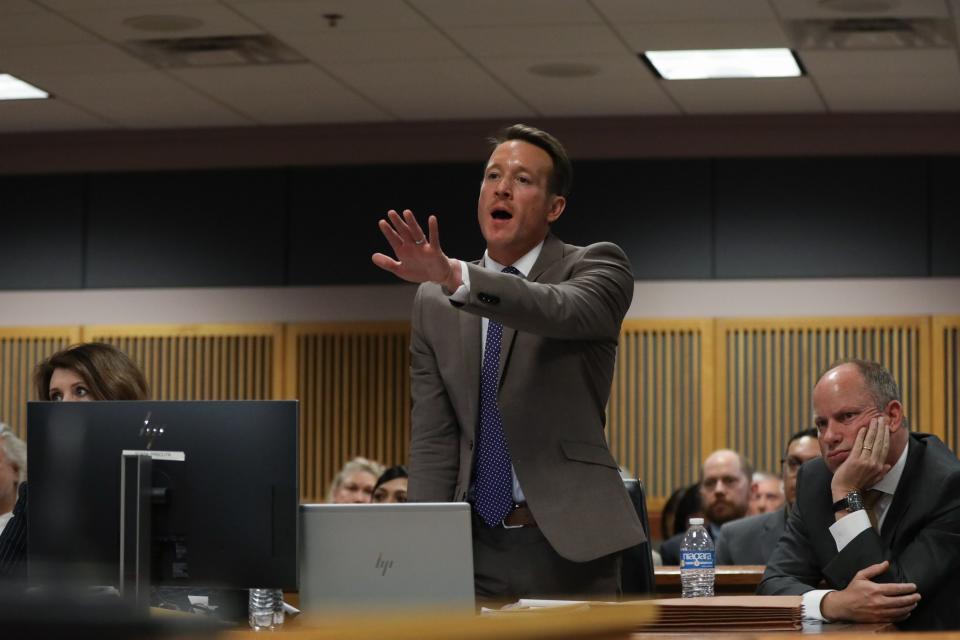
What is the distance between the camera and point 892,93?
7.88 meters

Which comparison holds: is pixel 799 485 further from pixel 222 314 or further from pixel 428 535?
pixel 222 314

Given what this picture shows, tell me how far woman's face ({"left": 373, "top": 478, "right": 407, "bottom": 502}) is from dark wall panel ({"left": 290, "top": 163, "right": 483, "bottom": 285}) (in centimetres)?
289

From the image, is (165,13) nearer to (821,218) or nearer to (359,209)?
(359,209)

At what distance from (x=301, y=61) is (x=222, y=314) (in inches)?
82.1

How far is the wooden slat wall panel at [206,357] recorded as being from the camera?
8.87 meters

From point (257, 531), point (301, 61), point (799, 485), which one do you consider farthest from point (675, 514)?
point (257, 531)

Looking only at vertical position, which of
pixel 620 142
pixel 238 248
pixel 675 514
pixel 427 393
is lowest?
pixel 675 514

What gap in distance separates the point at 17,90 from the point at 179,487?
6.07 metres

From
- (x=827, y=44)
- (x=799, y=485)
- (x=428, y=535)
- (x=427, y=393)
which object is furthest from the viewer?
(x=827, y=44)

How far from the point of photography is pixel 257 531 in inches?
101

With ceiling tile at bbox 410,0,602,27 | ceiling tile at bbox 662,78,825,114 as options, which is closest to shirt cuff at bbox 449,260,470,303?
ceiling tile at bbox 410,0,602,27

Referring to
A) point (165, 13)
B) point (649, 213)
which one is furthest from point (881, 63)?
point (165, 13)

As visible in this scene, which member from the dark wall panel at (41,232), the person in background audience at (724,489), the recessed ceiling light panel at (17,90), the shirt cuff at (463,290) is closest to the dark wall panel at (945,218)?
the person in background audience at (724,489)

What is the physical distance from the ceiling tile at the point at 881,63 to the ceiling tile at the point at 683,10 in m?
0.68
